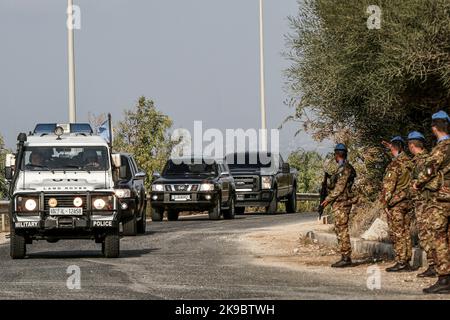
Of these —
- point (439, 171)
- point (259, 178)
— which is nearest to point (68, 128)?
point (439, 171)

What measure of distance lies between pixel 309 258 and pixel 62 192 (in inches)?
158

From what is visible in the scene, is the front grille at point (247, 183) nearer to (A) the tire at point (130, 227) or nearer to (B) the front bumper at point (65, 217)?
(A) the tire at point (130, 227)

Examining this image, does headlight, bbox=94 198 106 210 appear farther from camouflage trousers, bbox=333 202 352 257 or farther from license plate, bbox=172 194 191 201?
license plate, bbox=172 194 191 201

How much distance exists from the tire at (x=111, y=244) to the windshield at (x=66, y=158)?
4.55 ft

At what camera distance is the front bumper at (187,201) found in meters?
30.9

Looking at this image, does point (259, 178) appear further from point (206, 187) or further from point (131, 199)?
point (131, 199)

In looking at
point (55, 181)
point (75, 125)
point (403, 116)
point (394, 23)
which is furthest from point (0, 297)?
Answer: point (75, 125)

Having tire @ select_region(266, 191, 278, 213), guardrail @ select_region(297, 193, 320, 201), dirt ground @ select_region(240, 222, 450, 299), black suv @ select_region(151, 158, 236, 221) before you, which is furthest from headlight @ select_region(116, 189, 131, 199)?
guardrail @ select_region(297, 193, 320, 201)

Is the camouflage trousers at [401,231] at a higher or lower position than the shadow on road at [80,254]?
higher

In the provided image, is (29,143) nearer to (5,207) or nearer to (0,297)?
(0,297)

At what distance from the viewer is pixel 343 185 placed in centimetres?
1681

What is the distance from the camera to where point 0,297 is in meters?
12.8

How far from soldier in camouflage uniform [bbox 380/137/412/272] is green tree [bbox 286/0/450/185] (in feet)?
6.91

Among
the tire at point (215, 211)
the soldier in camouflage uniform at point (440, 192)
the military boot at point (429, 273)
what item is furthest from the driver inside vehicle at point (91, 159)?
the tire at point (215, 211)
